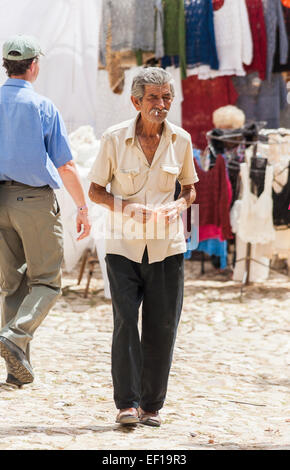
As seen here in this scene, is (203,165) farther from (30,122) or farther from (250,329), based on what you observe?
(30,122)

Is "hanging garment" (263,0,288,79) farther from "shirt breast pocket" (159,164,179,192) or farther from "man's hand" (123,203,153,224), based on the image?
"man's hand" (123,203,153,224)

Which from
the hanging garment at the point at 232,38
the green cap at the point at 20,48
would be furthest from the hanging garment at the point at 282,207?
the green cap at the point at 20,48

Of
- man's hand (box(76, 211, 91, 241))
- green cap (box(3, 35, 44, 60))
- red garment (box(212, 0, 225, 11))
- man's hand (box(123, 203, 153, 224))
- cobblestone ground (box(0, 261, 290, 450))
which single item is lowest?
cobblestone ground (box(0, 261, 290, 450))

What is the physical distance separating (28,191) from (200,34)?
585 centimetres

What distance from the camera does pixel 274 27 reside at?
31.6 feet

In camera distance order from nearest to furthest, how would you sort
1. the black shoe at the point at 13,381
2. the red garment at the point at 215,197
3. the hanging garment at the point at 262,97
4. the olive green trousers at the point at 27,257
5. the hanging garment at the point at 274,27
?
1. the olive green trousers at the point at 27,257
2. the black shoe at the point at 13,381
3. the red garment at the point at 215,197
4. the hanging garment at the point at 274,27
5. the hanging garment at the point at 262,97

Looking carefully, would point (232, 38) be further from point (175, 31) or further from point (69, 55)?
point (69, 55)

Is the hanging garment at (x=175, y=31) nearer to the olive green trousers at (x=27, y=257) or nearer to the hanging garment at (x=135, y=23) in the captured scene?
the hanging garment at (x=135, y=23)

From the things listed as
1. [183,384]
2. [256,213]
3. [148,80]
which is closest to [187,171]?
[148,80]

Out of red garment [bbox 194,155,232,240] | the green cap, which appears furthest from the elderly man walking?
red garment [bbox 194,155,232,240]

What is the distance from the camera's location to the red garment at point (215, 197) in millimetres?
8602

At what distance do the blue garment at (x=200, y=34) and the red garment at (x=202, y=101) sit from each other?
1.61 ft

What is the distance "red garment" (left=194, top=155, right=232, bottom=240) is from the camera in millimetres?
8602

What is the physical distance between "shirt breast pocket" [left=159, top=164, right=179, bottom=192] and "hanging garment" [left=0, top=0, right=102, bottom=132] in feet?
17.1
